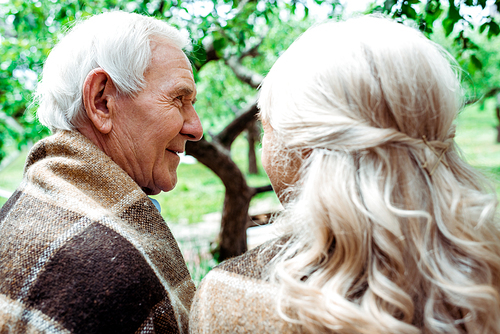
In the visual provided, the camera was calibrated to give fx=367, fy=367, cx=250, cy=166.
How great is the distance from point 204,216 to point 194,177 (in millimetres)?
7046

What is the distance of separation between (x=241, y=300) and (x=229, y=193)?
12.5ft

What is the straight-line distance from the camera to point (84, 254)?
1.22 meters

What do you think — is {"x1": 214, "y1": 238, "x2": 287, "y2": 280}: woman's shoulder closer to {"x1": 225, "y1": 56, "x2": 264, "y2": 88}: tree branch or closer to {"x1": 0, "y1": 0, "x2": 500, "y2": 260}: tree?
{"x1": 0, "y1": 0, "x2": 500, "y2": 260}: tree

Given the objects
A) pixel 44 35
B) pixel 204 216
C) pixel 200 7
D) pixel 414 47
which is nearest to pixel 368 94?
pixel 414 47

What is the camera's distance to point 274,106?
1191 mm

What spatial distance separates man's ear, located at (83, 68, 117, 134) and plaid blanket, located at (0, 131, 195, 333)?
5.8 inches

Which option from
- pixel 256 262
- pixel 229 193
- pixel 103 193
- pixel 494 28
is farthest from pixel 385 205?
pixel 229 193

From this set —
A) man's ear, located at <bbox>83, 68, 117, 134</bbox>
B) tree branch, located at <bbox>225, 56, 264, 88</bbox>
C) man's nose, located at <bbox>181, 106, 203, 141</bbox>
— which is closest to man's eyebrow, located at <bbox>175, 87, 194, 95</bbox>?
man's nose, located at <bbox>181, 106, 203, 141</bbox>

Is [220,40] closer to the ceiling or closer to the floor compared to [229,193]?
closer to the ceiling

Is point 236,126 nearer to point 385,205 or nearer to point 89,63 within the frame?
point 89,63

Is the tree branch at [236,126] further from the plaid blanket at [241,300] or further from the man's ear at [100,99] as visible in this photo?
the plaid blanket at [241,300]

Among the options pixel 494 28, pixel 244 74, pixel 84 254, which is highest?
pixel 494 28

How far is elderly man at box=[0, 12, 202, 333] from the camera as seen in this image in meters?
1.17

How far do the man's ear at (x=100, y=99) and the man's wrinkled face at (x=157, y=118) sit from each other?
4 cm
